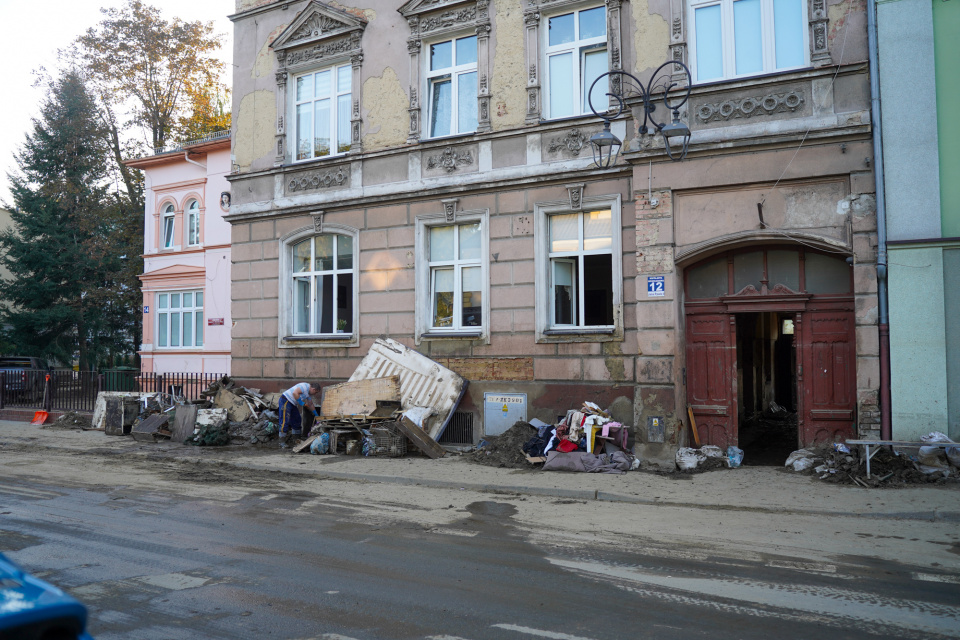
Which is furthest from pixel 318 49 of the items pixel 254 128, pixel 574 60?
pixel 574 60

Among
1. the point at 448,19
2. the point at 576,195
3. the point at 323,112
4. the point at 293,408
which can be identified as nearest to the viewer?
the point at 576,195

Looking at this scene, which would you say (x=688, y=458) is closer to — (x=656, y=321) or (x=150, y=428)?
(x=656, y=321)

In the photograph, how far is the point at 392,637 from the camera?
183 inches

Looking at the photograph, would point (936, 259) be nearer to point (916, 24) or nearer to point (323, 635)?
point (916, 24)

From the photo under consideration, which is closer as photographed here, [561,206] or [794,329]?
[794,329]

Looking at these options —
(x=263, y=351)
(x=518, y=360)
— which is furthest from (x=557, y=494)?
(x=263, y=351)

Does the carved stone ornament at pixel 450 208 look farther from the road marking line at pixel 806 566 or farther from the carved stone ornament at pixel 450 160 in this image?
the road marking line at pixel 806 566

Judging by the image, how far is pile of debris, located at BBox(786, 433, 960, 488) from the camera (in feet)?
32.4

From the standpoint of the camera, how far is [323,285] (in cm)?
1717

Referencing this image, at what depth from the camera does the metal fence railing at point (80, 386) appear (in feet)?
65.8

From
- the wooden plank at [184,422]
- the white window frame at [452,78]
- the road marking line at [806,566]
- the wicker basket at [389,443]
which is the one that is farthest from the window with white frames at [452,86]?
the road marking line at [806,566]

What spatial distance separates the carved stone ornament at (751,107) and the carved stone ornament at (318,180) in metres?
8.26

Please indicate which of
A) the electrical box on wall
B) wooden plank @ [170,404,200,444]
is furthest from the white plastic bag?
wooden plank @ [170,404,200,444]

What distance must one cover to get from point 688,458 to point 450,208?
6.99 m
